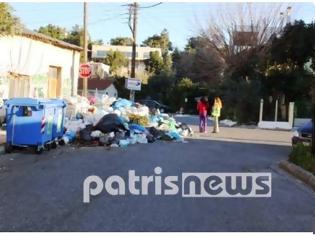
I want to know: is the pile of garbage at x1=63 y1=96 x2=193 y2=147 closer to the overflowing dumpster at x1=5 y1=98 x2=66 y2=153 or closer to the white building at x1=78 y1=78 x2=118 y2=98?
the overflowing dumpster at x1=5 y1=98 x2=66 y2=153

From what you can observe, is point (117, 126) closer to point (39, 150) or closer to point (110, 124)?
point (110, 124)

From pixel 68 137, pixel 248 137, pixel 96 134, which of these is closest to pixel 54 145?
pixel 68 137

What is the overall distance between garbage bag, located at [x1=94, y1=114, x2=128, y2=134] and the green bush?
21.3 ft

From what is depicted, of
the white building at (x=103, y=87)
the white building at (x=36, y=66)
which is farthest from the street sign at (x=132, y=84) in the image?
the white building at (x=103, y=87)

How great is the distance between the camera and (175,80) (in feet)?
226

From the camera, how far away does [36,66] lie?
2761 cm

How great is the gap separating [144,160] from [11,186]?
4.58 metres

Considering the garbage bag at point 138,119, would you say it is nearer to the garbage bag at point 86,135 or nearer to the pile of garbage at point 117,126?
the pile of garbage at point 117,126

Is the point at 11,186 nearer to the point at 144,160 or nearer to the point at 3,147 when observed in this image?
the point at 144,160

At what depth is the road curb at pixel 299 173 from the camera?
11312mm

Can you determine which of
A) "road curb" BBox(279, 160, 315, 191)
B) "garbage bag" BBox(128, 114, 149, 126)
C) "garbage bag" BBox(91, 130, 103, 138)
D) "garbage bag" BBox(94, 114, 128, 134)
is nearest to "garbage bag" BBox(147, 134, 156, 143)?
"garbage bag" BBox(94, 114, 128, 134)

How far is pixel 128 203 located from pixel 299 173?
5.03 meters

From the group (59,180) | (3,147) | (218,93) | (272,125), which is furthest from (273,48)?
(59,180)

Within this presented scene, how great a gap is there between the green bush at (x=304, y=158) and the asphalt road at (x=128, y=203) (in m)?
0.45
